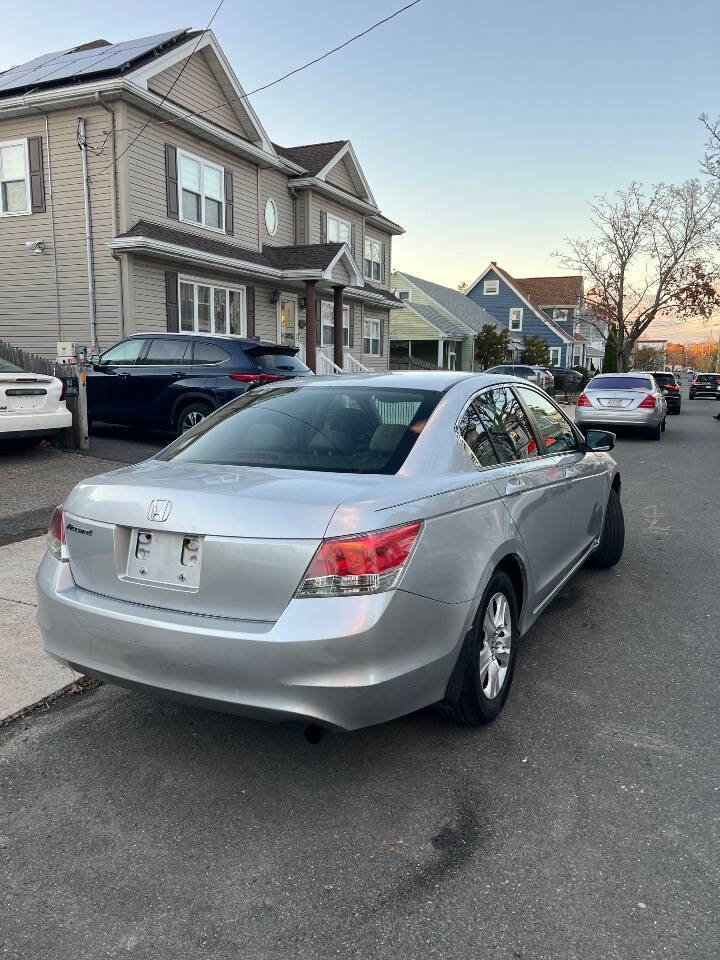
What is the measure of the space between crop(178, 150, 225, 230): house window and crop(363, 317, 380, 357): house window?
1025cm

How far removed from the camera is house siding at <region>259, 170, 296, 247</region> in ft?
67.4

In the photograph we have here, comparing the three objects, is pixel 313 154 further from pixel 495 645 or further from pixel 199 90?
pixel 495 645

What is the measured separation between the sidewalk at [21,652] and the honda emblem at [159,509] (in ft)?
4.72

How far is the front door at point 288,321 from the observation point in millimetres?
21766

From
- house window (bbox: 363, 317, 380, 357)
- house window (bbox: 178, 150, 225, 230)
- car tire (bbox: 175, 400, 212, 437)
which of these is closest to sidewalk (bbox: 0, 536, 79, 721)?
car tire (bbox: 175, 400, 212, 437)

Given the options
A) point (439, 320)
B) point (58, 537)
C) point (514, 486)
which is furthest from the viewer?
point (439, 320)

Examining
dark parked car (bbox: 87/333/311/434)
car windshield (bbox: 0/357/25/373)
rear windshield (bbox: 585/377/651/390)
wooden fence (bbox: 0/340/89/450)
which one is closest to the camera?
car windshield (bbox: 0/357/25/373)

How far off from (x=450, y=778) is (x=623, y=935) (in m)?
0.93

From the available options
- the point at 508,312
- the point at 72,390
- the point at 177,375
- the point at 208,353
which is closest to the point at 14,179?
the point at 177,375

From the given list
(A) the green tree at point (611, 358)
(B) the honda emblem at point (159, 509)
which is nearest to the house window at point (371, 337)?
(B) the honda emblem at point (159, 509)

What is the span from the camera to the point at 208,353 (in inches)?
439

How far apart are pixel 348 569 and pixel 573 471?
2.55 meters

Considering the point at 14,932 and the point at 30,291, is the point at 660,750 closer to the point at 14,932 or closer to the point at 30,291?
the point at 14,932

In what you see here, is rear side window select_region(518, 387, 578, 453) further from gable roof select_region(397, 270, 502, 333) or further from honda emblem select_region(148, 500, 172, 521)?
gable roof select_region(397, 270, 502, 333)
